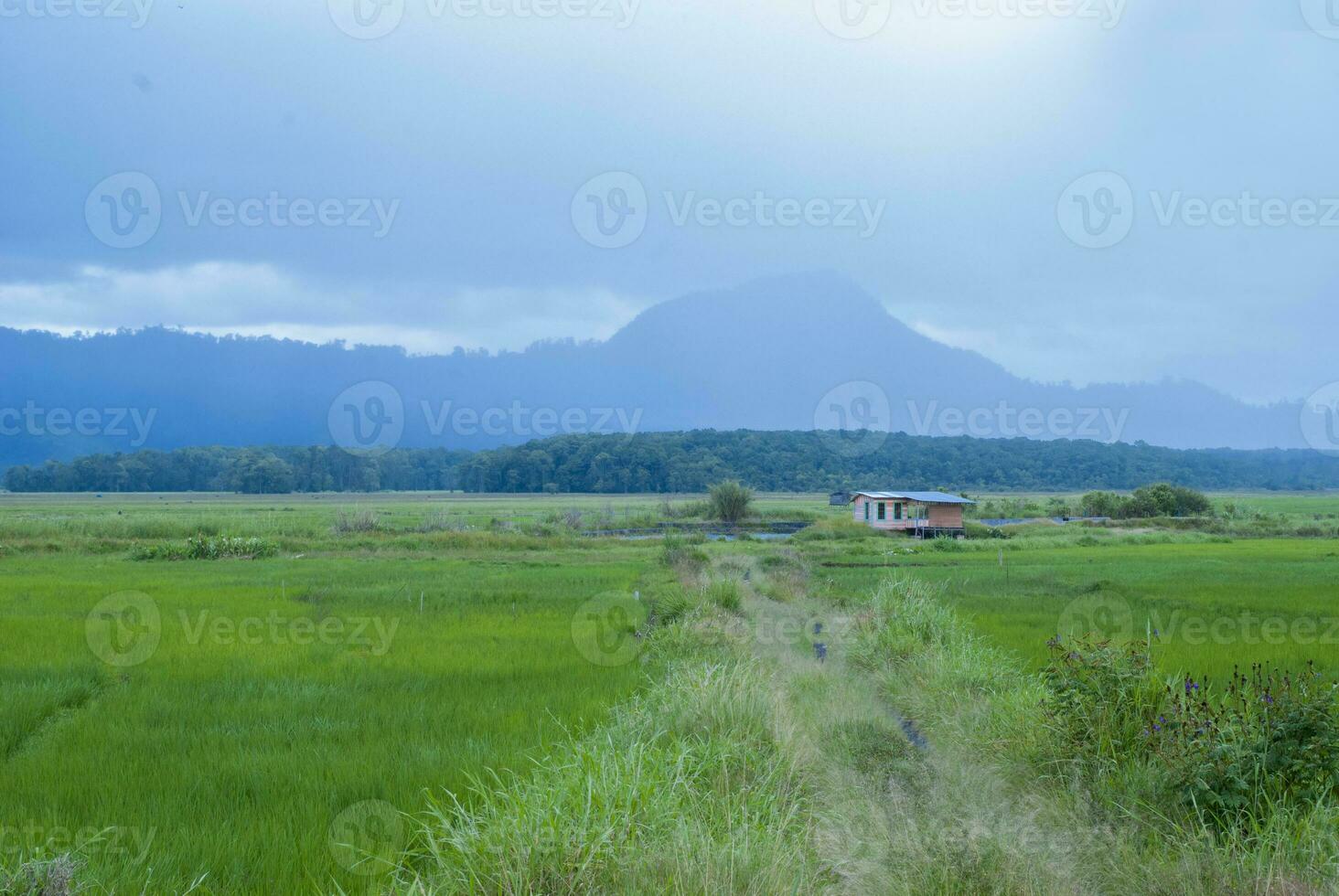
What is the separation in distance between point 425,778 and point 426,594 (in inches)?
532

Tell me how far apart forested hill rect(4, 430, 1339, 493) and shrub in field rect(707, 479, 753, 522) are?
133 feet

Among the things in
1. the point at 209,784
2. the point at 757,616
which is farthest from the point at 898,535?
the point at 209,784

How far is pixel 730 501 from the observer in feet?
192

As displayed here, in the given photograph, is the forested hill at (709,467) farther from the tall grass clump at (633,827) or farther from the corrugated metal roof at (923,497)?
the tall grass clump at (633,827)

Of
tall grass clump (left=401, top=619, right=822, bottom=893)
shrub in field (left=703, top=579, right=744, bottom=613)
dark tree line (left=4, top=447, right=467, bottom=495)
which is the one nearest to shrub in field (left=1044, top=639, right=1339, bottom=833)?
tall grass clump (left=401, top=619, right=822, bottom=893)

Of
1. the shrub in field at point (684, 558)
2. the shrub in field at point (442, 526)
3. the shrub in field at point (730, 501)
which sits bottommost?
the shrub in field at point (442, 526)

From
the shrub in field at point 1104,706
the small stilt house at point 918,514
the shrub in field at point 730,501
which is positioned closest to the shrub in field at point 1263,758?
the shrub in field at point 1104,706

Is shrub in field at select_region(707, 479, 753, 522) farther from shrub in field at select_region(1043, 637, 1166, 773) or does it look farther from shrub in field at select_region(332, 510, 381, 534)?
shrub in field at select_region(1043, 637, 1166, 773)

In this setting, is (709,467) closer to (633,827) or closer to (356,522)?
(356,522)

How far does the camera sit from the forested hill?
10719 centimetres

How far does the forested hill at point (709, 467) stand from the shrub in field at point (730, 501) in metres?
40.6

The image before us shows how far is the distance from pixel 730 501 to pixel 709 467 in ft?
146

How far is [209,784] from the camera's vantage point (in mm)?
5840

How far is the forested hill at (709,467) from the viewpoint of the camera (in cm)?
10719
